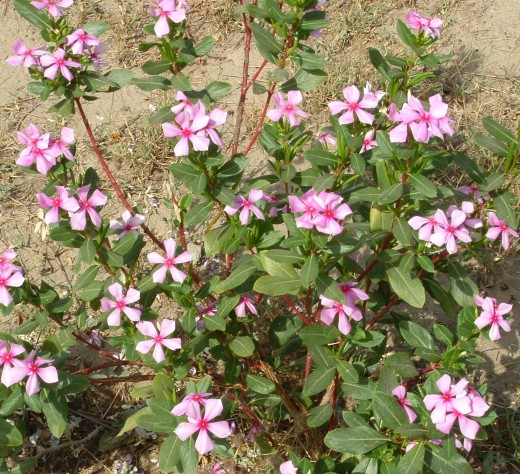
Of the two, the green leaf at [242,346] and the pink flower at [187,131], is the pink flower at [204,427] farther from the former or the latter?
the pink flower at [187,131]

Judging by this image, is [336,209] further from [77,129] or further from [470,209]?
[77,129]

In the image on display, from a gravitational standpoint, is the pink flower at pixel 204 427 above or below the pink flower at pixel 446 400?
above

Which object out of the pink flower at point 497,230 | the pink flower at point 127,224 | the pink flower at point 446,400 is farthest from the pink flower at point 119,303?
the pink flower at point 497,230

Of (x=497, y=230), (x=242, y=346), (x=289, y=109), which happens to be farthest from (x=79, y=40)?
(x=497, y=230)

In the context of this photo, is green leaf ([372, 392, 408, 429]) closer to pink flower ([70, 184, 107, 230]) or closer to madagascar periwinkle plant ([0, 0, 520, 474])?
madagascar periwinkle plant ([0, 0, 520, 474])

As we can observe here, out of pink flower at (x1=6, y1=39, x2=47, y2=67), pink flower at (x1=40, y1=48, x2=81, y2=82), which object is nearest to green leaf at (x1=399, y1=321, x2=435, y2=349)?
pink flower at (x1=40, y1=48, x2=81, y2=82)

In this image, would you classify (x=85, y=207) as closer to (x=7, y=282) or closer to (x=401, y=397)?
(x=7, y=282)

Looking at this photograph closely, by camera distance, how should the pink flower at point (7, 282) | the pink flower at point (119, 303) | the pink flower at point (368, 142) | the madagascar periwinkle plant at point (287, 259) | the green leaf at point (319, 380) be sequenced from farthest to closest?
the pink flower at point (368, 142), the green leaf at point (319, 380), the pink flower at point (119, 303), the pink flower at point (7, 282), the madagascar periwinkle plant at point (287, 259)
